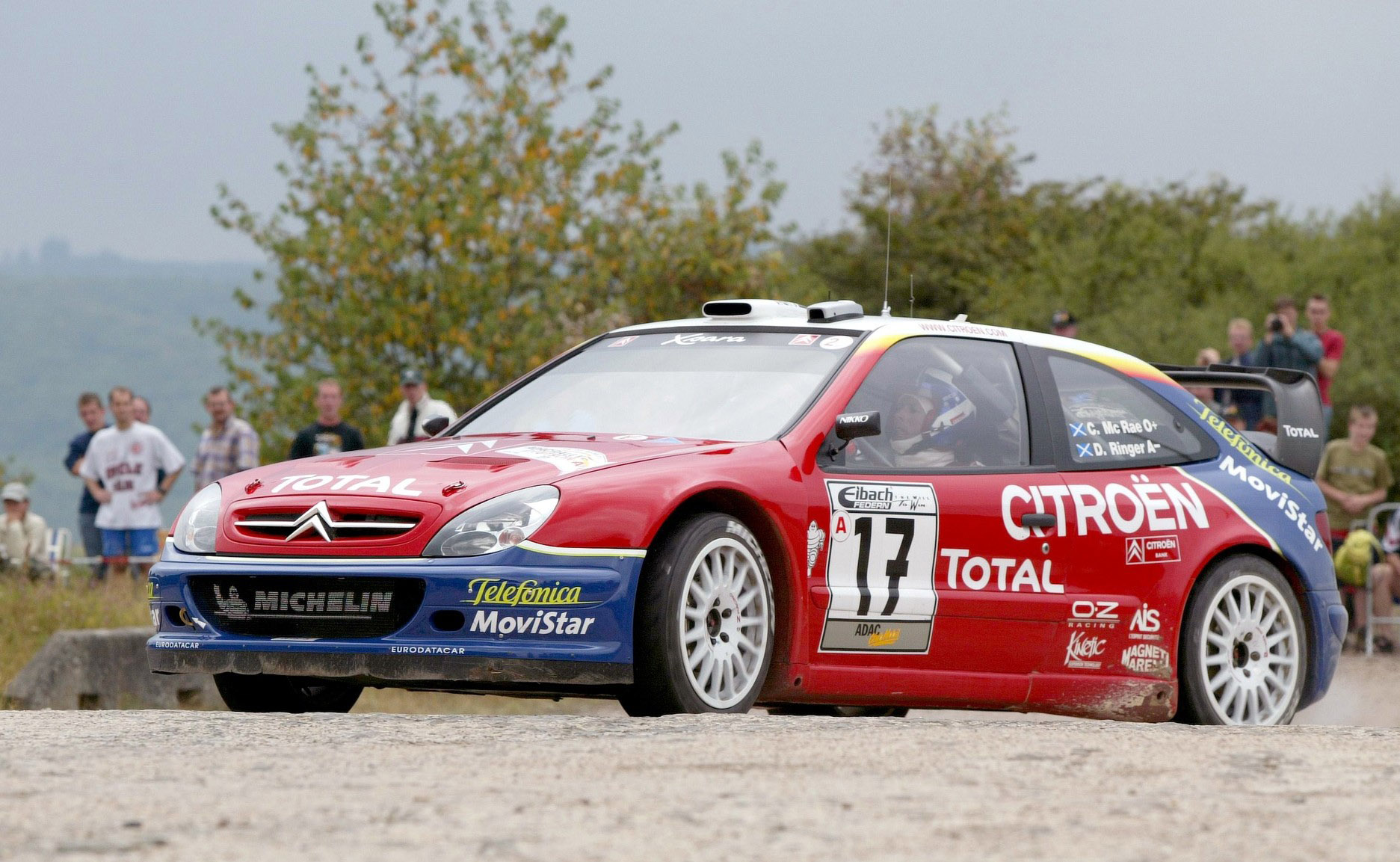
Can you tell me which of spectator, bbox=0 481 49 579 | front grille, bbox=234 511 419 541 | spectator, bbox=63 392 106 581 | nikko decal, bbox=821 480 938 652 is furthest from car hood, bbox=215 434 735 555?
spectator, bbox=0 481 49 579

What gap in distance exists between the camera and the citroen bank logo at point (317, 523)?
21.0ft

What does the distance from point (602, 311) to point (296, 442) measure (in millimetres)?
11008

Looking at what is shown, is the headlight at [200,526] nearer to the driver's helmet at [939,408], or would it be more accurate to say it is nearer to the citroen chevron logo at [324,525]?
the citroen chevron logo at [324,525]

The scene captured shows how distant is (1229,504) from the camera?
7996 mm

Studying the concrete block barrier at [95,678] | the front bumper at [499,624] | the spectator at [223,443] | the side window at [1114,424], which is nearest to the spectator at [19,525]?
the spectator at [223,443]

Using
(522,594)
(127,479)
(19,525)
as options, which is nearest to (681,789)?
(522,594)

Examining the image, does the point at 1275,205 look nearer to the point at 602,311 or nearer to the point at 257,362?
Result: the point at 602,311

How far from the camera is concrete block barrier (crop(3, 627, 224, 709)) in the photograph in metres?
12.1

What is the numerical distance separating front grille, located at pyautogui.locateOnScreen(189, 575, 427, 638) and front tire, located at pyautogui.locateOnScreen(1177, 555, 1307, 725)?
10.1 feet

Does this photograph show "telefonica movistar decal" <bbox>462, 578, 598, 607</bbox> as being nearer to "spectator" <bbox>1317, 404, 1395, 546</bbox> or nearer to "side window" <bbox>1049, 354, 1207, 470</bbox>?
"side window" <bbox>1049, 354, 1207, 470</bbox>

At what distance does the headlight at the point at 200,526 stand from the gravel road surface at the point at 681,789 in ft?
2.27

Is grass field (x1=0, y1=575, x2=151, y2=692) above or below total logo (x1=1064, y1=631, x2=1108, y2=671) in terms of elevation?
below

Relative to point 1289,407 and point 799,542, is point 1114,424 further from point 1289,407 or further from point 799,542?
point 799,542

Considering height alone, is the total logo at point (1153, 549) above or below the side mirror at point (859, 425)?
below
